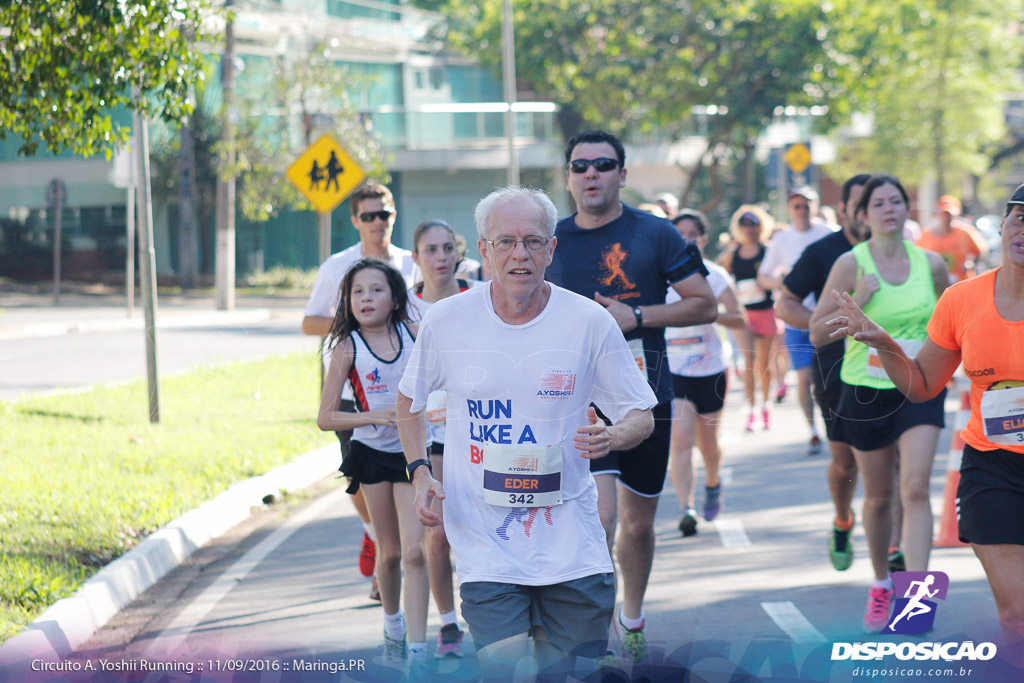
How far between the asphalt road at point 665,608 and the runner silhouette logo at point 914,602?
9cm

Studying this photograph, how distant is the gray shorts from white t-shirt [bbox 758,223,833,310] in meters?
7.75

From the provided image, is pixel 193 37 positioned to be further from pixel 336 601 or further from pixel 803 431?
pixel 803 431

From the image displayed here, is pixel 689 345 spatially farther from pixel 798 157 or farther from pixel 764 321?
pixel 798 157

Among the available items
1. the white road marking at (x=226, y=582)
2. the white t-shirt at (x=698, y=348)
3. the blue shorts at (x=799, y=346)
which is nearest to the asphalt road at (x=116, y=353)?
the white road marking at (x=226, y=582)

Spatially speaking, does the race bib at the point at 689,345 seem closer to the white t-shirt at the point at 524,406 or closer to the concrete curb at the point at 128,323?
the white t-shirt at the point at 524,406

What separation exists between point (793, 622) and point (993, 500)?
191cm

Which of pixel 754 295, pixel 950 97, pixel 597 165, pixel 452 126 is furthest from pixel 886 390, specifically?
pixel 950 97

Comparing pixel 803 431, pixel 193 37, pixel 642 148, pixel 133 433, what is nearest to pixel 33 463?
pixel 133 433

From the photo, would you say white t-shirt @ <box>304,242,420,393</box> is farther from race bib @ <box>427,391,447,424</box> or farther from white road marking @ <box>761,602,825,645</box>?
white road marking @ <box>761,602,825,645</box>

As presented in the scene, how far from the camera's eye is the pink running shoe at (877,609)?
568 cm

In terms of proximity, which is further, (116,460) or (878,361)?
(116,460)

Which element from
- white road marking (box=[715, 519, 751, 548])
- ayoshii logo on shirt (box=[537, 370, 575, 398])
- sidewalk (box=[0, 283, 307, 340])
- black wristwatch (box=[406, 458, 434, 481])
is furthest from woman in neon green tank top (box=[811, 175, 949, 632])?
sidewalk (box=[0, 283, 307, 340])

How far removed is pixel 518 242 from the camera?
3635 mm

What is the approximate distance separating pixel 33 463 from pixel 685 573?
4.83 meters
